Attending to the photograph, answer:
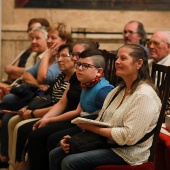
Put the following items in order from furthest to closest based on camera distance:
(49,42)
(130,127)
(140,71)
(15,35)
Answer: (15,35) → (49,42) → (140,71) → (130,127)

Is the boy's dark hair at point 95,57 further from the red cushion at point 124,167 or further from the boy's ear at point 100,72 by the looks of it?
the red cushion at point 124,167

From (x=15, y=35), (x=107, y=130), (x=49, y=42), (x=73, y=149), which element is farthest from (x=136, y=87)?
(x=15, y=35)

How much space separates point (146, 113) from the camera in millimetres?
3289

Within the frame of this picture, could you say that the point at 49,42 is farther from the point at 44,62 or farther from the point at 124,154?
the point at 124,154

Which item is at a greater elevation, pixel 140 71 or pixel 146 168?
pixel 140 71

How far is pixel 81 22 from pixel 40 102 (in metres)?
2.62

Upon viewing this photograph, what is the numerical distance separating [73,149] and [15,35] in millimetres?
4212

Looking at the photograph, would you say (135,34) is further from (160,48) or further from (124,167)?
(124,167)

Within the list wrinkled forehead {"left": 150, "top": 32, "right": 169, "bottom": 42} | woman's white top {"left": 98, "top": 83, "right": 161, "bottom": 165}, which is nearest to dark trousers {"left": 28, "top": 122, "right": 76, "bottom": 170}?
woman's white top {"left": 98, "top": 83, "right": 161, "bottom": 165}

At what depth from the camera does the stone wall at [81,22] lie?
744cm

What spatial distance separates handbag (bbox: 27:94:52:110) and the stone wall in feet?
7.45

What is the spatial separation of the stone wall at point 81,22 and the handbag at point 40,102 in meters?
2.27

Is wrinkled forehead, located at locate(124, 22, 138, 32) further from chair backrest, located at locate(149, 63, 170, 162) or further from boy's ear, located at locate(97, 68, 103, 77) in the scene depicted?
chair backrest, located at locate(149, 63, 170, 162)

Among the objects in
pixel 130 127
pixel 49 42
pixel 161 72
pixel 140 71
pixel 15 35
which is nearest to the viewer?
pixel 130 127
